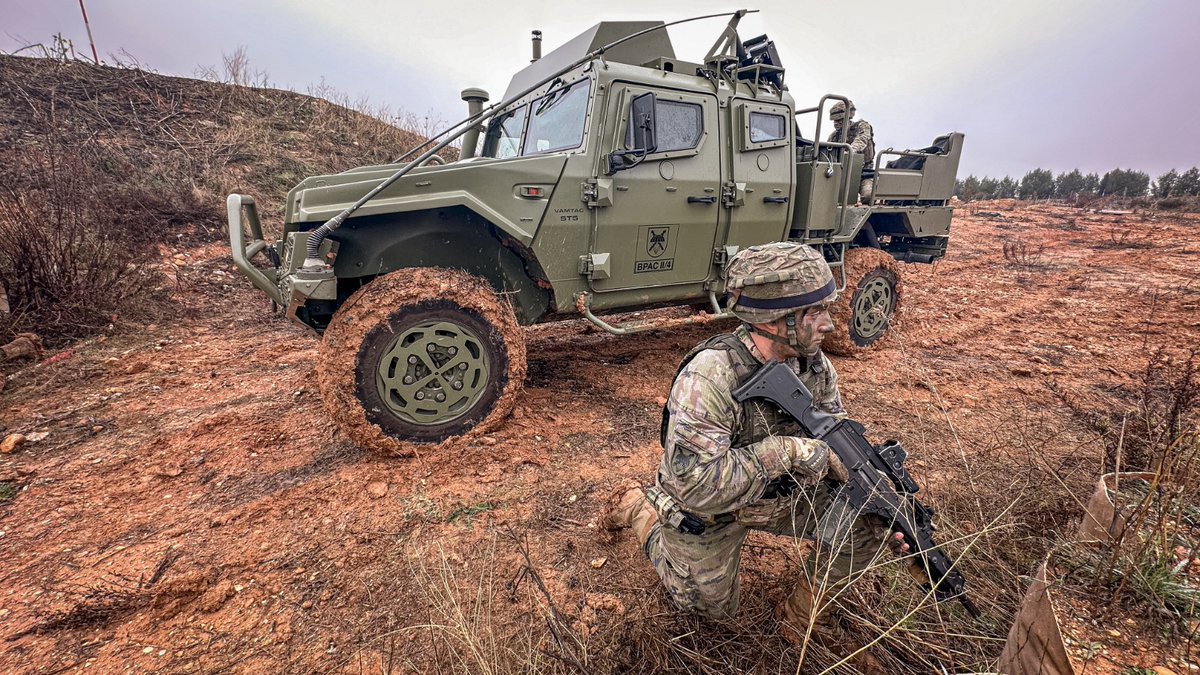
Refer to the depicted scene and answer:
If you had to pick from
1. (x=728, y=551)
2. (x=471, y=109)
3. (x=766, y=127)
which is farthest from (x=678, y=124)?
(x=728, y=551)

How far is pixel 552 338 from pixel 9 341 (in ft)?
14.5

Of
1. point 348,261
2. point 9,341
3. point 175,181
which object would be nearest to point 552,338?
point 348,261

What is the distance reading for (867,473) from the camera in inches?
67.5

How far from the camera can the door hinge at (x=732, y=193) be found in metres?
4.01

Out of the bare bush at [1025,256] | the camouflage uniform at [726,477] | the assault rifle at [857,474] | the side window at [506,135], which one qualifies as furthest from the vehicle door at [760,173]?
the bare bush at [1025,256]

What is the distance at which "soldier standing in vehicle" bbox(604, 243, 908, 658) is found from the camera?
163 centimetres

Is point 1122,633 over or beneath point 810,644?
over

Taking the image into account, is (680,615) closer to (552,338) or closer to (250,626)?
(250,626)

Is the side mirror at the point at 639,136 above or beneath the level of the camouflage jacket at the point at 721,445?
above

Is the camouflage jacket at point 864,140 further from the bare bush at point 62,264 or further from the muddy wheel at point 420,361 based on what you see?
the bare bush at point 62,264

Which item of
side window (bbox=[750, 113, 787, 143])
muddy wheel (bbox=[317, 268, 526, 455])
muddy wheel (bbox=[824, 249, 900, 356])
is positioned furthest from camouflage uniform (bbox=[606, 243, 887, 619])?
muddy wheel (bbox=[824, 249, 900, 356])

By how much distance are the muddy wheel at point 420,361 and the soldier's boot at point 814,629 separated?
1.94 meters

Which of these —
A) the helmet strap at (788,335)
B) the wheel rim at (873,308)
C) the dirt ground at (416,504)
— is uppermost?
the helmet strap at (788,335)

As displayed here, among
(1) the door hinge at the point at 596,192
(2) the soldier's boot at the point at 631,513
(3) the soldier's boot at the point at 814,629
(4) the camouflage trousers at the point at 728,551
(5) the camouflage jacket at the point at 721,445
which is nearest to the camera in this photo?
(3) the soldier's boot at the point at 814,629
